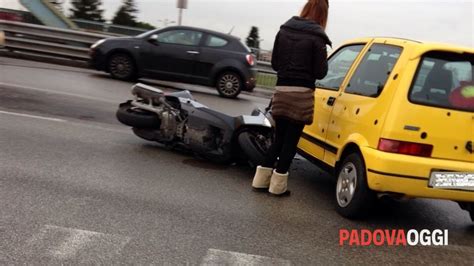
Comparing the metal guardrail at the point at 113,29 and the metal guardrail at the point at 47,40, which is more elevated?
the metal guardrail at the point at 113,29

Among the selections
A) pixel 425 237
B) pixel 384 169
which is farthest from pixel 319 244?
pixel 425 237

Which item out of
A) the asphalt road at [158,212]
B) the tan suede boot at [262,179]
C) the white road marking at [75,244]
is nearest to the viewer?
the white road marking at [75,244]

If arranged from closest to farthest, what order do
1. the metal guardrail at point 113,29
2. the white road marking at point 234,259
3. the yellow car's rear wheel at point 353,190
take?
the white road marking at point 234,259 < the yellow car's rear wheel at point 353,190 < the metal guardrail at point 113,29

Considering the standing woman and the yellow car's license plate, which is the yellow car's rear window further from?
the standing woman

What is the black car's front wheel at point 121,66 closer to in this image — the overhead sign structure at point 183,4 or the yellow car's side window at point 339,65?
the overhead sign structure at point 183,4

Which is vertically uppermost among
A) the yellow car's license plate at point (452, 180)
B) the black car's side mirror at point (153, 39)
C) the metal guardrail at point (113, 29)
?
the black car's side mirror at point (153, 39)

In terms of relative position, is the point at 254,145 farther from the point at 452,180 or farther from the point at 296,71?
the point at 452,180

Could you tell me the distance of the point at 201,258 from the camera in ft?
11.9

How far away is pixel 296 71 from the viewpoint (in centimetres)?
497

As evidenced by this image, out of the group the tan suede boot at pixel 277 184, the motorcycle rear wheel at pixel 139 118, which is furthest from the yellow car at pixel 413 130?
the motorcycle rear wheel at pixel 139 118

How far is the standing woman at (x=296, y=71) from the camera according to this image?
16.1 ft

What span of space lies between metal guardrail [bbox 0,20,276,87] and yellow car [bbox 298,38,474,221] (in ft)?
41.7

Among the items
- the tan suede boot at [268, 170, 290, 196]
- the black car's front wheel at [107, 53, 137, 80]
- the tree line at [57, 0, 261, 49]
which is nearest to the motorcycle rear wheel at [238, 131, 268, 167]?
the tan suede boot at [268, 170, 290, 196]

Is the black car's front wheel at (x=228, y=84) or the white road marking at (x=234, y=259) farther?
the black car's front wheel at (x=228, y=84)
